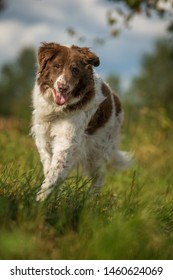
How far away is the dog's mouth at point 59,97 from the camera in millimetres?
6980

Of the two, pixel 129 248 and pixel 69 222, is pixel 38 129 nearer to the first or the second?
pixel 69 222

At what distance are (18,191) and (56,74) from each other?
1864 mm

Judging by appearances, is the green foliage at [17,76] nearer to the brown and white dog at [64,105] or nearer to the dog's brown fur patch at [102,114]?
the dog's brown fur patch at [102,114]

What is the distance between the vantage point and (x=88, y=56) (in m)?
7.26

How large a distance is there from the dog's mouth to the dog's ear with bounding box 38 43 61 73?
41 centimetres

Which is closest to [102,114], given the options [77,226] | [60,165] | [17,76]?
[60,165]

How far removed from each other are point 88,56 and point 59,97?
695mm

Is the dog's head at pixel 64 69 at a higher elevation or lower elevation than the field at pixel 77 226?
higher

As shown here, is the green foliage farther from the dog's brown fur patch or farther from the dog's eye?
the dog's eye

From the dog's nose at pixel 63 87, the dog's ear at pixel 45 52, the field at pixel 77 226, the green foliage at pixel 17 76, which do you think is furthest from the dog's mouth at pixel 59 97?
the green foliage at pixel 17 76

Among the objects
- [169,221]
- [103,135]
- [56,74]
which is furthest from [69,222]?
[103,135]

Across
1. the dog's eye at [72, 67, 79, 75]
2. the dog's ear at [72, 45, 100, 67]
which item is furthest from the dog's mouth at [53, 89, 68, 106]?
the dog's ear at [72, 45, 100, 67]

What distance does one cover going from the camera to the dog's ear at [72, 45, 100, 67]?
23.7 ft

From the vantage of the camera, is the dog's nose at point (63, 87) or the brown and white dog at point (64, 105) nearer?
the dog's nose at point (63, 87)
